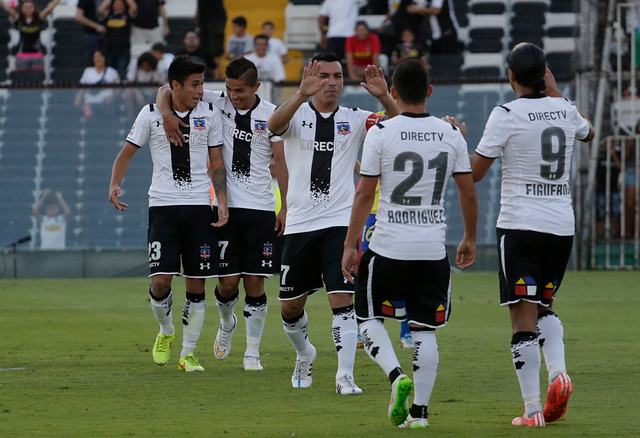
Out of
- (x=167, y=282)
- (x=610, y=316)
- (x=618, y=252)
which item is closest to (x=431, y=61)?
(x=618, y=252)

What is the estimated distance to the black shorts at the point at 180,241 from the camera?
880cm

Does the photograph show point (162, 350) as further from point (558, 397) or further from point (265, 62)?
point (265, 62)

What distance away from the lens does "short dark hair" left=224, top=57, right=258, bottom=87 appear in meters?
8.60

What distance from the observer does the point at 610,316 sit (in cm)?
1268

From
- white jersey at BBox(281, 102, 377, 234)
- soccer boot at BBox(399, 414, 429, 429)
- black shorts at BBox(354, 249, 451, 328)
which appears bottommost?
soccer boot at BBox(399, 414, 429, 429)

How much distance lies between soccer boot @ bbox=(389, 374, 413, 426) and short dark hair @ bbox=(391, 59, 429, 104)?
1.54m

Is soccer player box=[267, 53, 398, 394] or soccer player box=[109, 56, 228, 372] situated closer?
soccer player box=[267, 53, 398, 394]

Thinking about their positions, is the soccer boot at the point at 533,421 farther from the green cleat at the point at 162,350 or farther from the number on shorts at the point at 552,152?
the green cleat at the point at 162,350

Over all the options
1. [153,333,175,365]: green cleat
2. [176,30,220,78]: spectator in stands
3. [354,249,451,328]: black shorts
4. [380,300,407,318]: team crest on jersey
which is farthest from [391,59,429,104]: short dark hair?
[176,30,220,78]: spectator in stands

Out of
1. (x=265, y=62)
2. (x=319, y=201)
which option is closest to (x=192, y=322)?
(x=319, y=201)

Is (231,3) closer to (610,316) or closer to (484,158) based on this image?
(610,316)

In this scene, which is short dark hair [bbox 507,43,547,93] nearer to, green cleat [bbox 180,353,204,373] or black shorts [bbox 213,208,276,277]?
black shorts [bbox 213,208,276,277]

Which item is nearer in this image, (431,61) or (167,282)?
(167,282)

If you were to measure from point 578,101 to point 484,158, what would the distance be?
1471 centimetres
